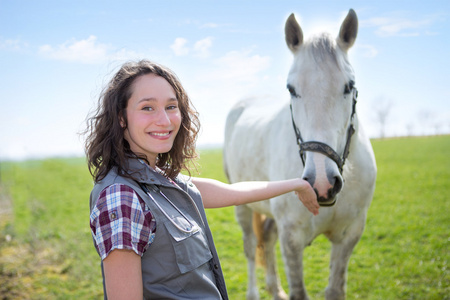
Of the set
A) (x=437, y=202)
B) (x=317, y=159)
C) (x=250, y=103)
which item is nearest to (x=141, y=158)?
(x=317, y=159)

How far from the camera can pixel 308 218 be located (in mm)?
2592

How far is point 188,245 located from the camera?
4.17ft

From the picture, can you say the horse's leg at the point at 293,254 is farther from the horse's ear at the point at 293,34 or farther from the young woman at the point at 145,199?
the horse's ear at the point at 293,34

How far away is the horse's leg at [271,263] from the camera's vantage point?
4.10 meters

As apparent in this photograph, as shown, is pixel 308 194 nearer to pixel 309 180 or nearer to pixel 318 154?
pixel 309 180

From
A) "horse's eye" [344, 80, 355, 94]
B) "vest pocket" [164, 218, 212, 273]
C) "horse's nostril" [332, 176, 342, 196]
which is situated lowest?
"vest pocket" [164, 218, 212, 273]

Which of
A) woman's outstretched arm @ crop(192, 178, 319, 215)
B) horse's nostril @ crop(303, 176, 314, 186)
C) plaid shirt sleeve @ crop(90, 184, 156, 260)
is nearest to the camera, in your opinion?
plaid shirt sleeve @ crop(90, 184, 156, 260)

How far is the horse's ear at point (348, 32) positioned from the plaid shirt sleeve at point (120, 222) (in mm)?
1935

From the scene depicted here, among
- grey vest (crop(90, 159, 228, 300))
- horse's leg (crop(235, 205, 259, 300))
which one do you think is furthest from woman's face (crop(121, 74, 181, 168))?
horse's leg (crop(235, 205, 259, 300))

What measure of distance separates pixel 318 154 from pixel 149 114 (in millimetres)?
1052

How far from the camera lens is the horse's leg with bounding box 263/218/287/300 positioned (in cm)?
410

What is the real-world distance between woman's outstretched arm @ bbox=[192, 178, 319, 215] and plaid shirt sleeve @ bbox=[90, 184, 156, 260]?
623 millimetres

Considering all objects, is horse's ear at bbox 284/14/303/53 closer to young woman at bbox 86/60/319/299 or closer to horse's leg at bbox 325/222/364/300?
young woman at bbox 86/60/319/299

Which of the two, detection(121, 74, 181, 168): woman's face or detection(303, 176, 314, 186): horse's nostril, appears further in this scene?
detection(303, 176, 314, 186): horse's nostril
